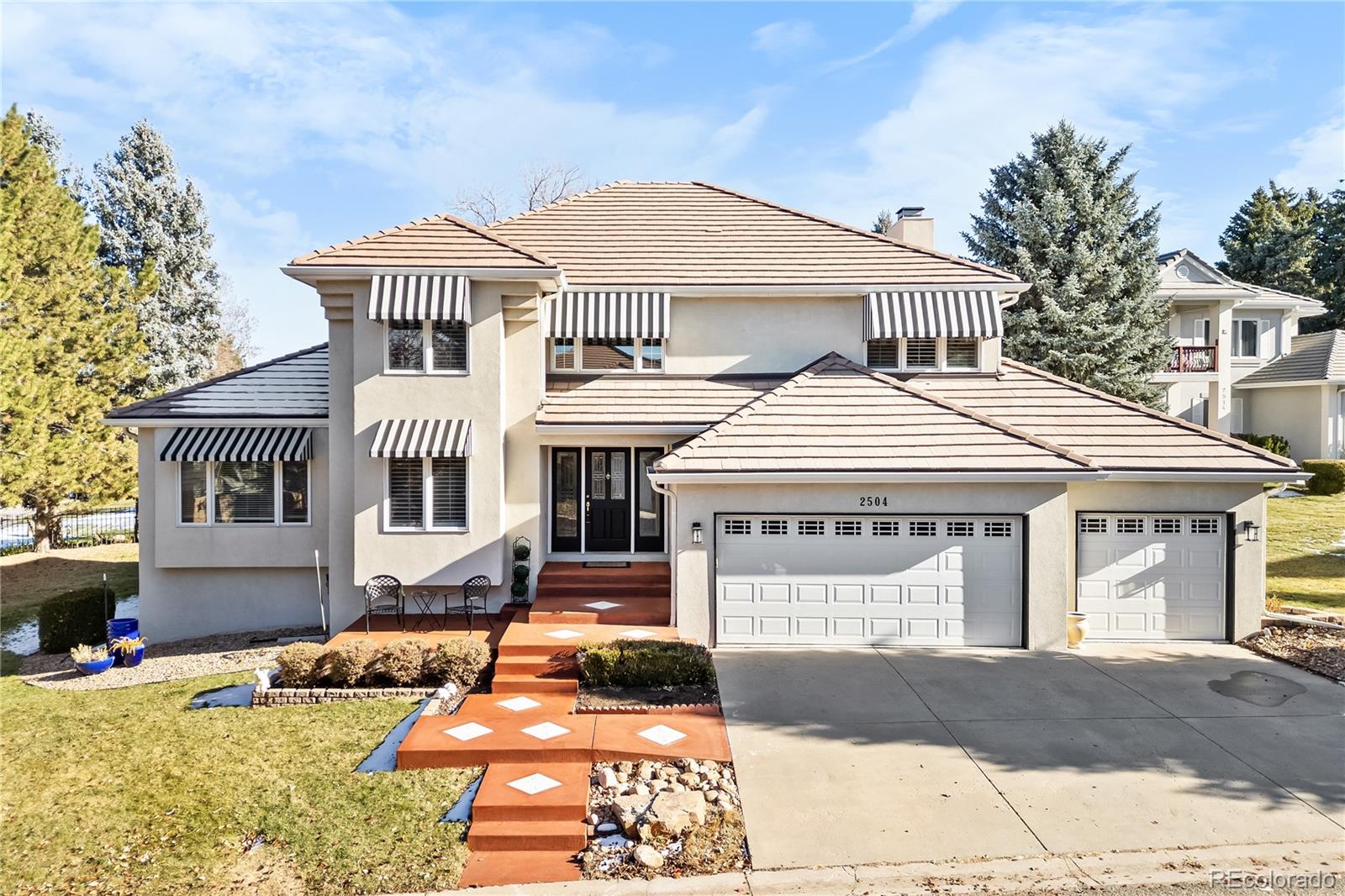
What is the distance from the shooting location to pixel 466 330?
48.4 ft

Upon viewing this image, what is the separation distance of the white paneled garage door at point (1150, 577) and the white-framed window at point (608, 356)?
9.77 meters

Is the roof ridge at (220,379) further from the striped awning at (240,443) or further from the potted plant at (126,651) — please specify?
the potted plant at (126,651)

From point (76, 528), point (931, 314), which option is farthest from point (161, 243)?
point (931, 314)

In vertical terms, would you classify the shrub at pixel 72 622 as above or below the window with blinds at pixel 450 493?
below

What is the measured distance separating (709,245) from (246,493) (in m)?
12.4

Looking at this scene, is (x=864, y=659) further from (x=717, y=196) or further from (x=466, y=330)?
(x=717, y=196)

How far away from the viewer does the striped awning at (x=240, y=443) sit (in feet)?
51.5

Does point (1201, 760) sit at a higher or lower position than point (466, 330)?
lower

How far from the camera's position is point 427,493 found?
1464 centimetres

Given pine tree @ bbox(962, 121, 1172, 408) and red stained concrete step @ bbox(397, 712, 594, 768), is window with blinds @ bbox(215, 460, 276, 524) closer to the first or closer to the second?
red stained concrete step @ bbox(397, 712, 594, 768)

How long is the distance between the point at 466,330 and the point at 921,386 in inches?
414

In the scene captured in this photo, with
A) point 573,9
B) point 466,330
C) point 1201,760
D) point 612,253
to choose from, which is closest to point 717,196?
point 612,253

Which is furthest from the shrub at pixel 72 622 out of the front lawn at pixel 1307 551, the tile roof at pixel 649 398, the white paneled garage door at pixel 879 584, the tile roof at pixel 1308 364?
the tile roof at pixel 1308 364

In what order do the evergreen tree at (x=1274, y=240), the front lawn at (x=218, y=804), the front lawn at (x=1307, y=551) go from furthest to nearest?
the evergreen tree at (x=1274, y=240) < the front lawn at (x=1307, y=551) < the front lawn at (x=218, y=804)
